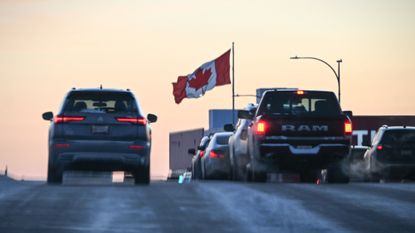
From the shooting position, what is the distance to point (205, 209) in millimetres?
14109

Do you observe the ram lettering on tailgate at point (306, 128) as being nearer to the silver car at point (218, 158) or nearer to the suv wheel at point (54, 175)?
the suv wheel at point (54, 175)

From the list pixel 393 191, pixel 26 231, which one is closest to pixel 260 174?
pixel 393 191

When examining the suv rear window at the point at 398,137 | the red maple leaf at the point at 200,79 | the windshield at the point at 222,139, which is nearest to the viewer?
the suv rear window at the point at 398,137

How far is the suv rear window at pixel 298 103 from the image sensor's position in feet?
76.0

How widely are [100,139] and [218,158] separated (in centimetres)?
977

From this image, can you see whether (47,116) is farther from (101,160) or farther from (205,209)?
(205,209)

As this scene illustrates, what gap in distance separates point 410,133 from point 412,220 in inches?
630

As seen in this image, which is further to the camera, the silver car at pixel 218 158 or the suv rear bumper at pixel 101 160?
the silver car at pixel 218 158

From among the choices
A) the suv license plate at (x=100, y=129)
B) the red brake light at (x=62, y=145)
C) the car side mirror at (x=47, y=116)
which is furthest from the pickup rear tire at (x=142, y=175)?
the car side mirror at (x=47, y=116)

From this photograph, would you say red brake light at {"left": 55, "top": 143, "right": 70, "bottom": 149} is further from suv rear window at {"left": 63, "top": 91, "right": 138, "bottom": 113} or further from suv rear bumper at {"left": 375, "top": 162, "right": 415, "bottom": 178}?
suv rear bumper at {"left": 375, "top": 162, "right": 415, "bottom": 178}

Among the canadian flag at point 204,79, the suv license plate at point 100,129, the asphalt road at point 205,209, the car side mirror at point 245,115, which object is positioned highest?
the canadian flag at point 204,79

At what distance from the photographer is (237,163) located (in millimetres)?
26344

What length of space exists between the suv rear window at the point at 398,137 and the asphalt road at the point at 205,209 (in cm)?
1064

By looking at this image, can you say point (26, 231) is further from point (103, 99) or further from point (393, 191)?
point (103, 99)
